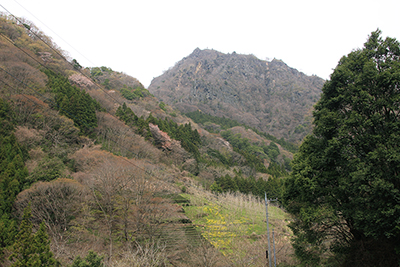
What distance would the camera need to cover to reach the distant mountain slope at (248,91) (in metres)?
107

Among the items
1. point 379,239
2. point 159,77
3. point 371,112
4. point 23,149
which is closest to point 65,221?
point 23,149

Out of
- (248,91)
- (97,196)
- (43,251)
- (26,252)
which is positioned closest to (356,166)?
(43,251)

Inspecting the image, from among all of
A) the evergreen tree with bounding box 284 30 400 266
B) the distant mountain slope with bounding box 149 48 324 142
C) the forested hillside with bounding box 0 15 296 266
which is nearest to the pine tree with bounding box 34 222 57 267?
the forested hillside with bounding box 0 15 296 266

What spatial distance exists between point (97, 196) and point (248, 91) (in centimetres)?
11851

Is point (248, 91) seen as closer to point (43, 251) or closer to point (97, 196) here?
point (97, 196)

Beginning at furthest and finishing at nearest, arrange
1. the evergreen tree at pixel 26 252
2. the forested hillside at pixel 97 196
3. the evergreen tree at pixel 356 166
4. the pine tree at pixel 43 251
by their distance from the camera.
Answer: the forested hillside at pixel 97 196 → the pine tree at pixel 43 251 → the evergreen tree at pixel 26 252 → the evergreen tree at pixel 356 166

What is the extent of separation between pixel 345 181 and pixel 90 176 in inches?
700

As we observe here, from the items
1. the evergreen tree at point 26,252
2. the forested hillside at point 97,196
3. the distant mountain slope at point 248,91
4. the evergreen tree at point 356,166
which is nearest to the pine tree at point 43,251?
the forested hillside at point 97,196

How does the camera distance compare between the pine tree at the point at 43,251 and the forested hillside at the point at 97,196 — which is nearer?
the pine tree at the point at 43,251

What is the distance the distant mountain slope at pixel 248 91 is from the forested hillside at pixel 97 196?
231ft

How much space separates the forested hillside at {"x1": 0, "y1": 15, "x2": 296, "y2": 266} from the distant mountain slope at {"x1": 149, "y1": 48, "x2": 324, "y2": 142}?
7026 centimetres

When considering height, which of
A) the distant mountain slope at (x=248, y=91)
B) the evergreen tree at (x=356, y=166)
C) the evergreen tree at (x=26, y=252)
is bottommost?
the evergreen tree at (x=26, y=252)

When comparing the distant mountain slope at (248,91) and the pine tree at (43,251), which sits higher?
the distant mountain slope at (248,91)

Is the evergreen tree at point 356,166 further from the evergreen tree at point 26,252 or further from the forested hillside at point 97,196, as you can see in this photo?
the evergreen tree at point 26,252
